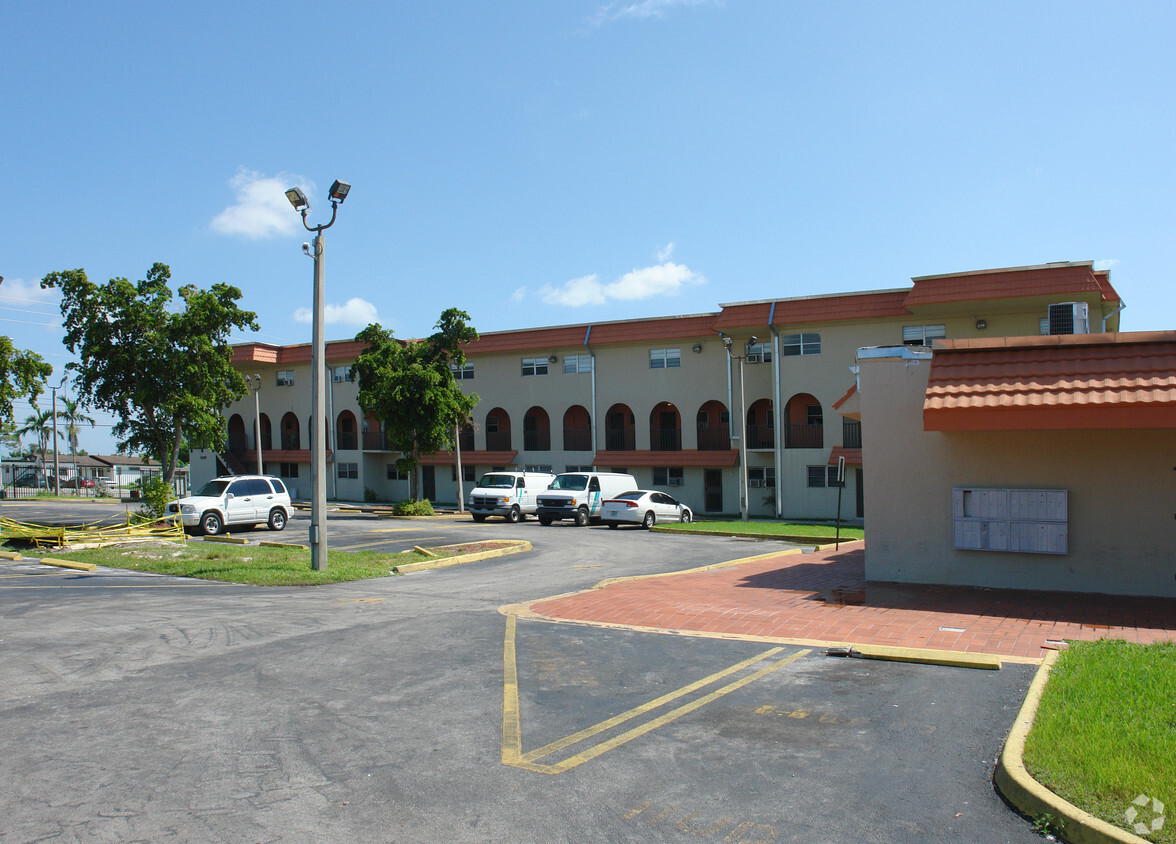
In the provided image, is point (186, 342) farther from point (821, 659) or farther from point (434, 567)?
point (821, 659)

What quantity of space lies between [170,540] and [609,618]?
52.9 ft

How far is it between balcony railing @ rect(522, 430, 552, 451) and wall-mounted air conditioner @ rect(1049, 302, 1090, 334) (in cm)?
3149

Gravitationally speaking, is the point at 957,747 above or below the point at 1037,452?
below

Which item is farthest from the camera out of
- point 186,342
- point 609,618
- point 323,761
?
point 186,342

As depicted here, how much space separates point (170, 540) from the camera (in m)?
22.0

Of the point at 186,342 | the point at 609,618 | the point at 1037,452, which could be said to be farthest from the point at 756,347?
the point at 609,618

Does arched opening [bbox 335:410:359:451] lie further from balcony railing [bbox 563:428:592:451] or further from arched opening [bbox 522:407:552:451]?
balcony railing [bbox 563:428:592:451]

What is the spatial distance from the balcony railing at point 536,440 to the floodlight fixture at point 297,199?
28606 mm

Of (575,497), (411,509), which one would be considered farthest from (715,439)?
(411,509)

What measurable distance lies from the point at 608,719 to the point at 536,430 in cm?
3924

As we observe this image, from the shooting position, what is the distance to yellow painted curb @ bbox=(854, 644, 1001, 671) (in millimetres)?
7602

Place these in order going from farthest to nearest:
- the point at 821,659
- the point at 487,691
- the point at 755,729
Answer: the point at 821,659, the point at 487,691, the point at 755,729

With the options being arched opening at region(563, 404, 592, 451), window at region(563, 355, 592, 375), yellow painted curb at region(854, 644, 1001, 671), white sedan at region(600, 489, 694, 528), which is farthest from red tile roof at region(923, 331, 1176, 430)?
arched opening at region(563, 404, 592, 451)

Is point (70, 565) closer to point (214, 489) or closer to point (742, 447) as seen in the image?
point (214, 489)
